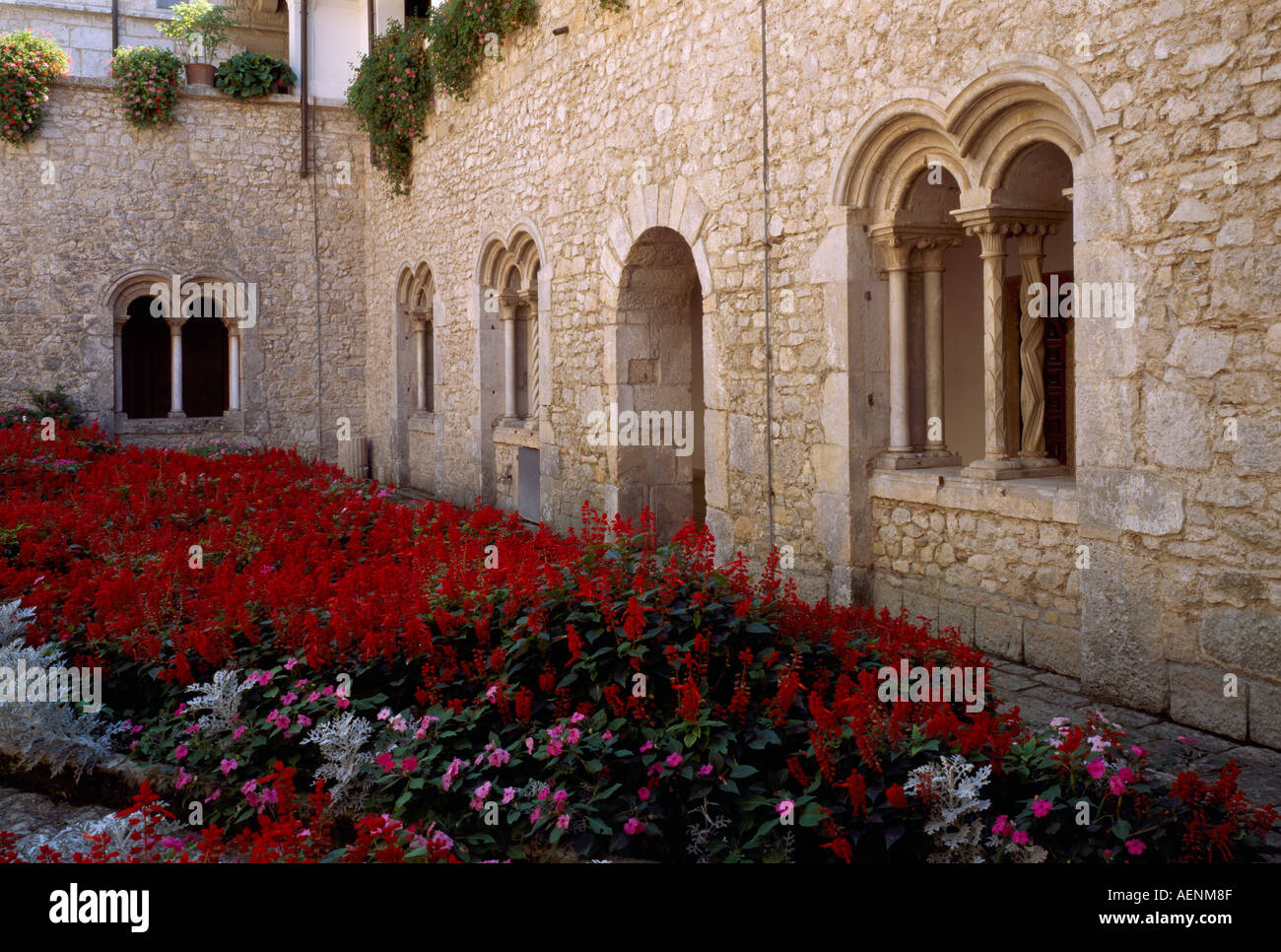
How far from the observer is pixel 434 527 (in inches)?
256

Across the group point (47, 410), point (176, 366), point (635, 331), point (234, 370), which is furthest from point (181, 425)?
point (635, 331)

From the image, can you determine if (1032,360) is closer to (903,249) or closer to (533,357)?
(903,249)

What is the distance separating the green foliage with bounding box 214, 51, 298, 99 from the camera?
14750 mm

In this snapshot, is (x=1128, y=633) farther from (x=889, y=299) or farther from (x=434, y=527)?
(x=434, y=527)

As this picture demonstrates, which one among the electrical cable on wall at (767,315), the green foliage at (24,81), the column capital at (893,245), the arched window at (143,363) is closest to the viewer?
the column capital at (893,245)

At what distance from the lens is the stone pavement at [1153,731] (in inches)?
150

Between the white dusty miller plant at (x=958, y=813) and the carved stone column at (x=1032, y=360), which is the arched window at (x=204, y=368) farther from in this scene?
the white dusty miller plant at (x=958, y=813)

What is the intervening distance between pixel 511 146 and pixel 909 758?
8.47 metres

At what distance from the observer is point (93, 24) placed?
18.7 m

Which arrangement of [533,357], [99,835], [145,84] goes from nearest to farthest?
1. [99,835]
2. [533,357]
3. [145,84]

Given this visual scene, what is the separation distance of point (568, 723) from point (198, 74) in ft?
45.4

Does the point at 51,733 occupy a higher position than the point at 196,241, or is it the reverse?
the point at 196,241

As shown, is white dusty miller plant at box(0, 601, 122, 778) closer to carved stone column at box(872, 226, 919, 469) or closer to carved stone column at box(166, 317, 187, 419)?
carved stone column at box(872, 226, 919, 469)

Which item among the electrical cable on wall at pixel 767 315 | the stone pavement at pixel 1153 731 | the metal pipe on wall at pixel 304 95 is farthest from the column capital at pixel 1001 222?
the metal pipe on wall at pixel 304 95
